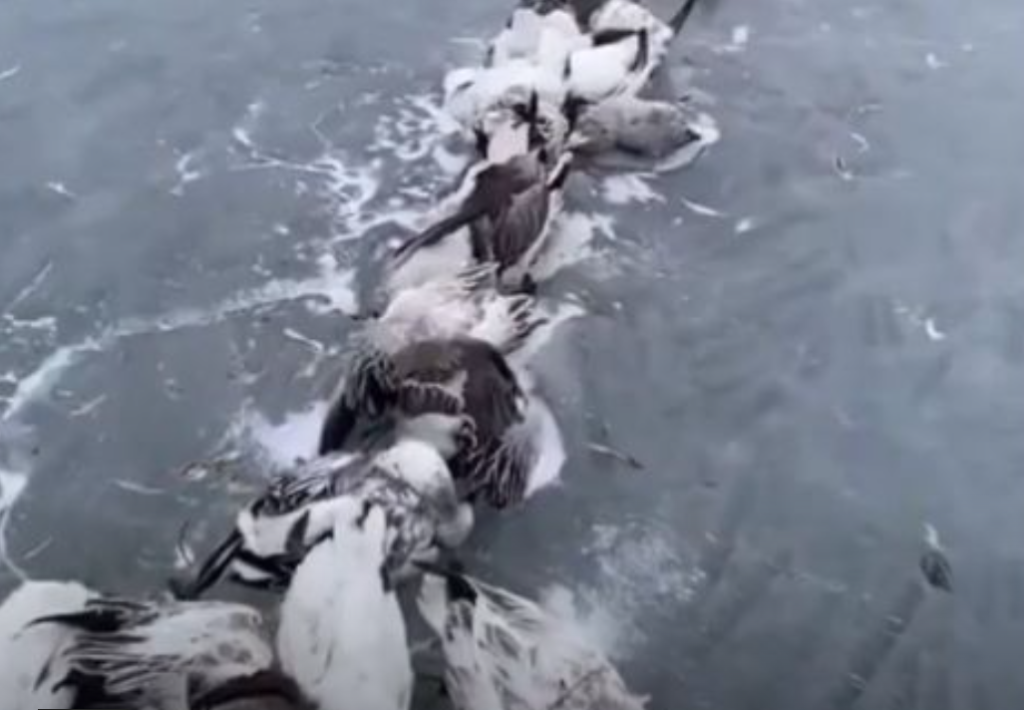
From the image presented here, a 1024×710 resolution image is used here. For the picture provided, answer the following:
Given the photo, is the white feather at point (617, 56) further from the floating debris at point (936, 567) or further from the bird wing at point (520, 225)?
the floating debris at point (936, 567)

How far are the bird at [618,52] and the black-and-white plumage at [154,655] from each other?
0.66 meters

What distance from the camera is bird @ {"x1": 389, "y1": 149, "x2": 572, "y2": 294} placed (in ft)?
4.44

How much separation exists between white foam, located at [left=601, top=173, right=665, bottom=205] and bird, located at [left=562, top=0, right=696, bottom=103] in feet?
0.28

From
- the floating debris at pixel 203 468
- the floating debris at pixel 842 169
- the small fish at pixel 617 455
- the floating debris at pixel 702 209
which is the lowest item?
the floating debris at pixel 203 468

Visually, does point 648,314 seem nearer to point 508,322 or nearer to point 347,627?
point 508,322

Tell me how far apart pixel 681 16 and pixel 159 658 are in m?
0.92

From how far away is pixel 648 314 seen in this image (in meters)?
1.36

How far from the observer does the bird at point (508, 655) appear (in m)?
1.05

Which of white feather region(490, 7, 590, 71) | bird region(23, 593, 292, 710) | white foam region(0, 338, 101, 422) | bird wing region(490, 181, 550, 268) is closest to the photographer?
bird region(23, 593, 292, 710)

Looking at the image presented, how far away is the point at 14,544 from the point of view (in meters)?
1.16

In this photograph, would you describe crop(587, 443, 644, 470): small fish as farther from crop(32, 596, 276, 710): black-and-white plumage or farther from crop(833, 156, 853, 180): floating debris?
crop(833, 156, 853, 180): floating debris

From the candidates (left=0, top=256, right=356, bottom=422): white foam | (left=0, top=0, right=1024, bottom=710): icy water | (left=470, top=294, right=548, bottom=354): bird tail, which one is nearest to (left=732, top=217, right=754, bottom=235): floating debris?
(left=0, top=0, right=1024, bottom=710): icy water

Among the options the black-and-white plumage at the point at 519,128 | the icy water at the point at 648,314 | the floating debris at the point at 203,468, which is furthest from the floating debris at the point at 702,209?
the floating debris at the point at 203,468

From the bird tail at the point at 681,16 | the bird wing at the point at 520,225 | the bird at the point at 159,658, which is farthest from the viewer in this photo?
the bird tail at the point at 681,16
